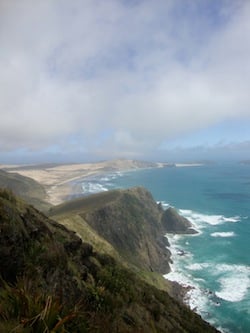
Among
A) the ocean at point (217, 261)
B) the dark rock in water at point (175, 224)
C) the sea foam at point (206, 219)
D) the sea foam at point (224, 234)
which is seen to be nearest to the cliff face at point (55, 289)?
the ocean at point (217, 261)

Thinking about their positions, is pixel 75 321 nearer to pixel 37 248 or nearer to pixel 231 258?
pixel 37 248

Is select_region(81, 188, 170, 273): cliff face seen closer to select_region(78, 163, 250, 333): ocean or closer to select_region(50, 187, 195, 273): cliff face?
select_region(50, 187, 195, 273): cliff face

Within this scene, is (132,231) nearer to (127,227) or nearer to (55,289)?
(127,227)

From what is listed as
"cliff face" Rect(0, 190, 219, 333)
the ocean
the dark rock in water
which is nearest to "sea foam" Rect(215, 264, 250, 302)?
the ocean

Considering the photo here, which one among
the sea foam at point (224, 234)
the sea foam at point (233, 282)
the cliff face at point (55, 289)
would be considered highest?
the cliff face at point (55, 289)

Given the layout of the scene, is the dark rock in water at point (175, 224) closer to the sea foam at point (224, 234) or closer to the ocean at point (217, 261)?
the ocean at point (217, 261)

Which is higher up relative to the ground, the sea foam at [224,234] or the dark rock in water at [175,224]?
the dark rock in water at [175,224]

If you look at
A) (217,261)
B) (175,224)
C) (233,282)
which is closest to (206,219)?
(175,224)
